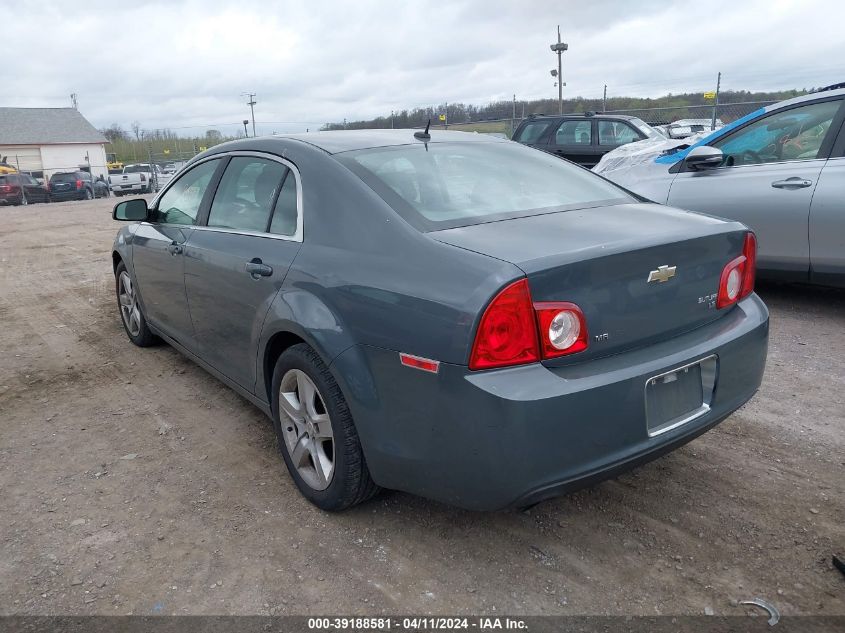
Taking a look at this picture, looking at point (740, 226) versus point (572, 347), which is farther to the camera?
point (740, 226)

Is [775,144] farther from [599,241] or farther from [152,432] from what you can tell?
[152,432]

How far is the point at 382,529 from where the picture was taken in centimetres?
Answer: 281

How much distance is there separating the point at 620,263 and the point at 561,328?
34 centimetres

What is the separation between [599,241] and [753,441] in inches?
65.9

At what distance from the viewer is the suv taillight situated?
7.11ft

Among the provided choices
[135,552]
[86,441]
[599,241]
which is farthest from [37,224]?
[599,241]

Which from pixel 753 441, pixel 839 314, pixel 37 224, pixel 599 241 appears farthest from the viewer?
pixel 37 224

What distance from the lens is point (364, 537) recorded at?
276cm

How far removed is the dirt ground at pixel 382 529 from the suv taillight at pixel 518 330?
33.7 inches

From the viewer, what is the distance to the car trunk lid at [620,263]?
2.28 m

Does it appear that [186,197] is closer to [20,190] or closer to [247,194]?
[247,194]

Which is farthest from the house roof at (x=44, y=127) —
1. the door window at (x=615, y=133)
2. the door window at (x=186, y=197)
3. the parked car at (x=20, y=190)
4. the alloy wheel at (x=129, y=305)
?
the door window at (x=186, y=197)

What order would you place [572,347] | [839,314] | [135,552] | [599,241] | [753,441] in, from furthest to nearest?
[839,314], [753,441], [135,552], [599,241], [572,347]

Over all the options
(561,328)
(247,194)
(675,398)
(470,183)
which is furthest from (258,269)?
(675,398)
